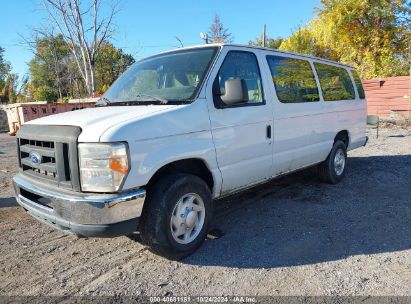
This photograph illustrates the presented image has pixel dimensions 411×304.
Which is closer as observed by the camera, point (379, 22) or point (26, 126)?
point (26, 126)

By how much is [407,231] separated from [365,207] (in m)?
0.86

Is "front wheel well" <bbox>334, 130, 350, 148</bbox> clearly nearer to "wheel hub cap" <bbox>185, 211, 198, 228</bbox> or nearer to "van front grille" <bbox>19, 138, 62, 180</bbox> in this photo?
"wheel hub cap" <bbox>185, 211, 198, 228</bbox>

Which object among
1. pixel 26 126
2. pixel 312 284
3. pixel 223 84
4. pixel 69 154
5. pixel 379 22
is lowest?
pixel 312 284

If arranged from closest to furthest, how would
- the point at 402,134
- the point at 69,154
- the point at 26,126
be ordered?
the point at 69,154 → the point at 26,126 → the point at 402,134

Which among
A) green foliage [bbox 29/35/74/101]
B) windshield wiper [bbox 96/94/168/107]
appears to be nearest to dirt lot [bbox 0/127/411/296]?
windshield wiper [bbox 96/94/168/107]

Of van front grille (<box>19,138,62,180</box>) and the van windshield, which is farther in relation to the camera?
the van windshield

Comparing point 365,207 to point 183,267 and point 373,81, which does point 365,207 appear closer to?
point 183,267

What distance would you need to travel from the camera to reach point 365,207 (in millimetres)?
4891

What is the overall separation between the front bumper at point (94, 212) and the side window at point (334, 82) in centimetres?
390

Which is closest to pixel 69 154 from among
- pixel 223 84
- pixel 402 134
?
pixel 223 84

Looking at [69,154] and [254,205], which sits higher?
[69,154]

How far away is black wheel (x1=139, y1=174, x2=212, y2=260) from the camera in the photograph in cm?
319

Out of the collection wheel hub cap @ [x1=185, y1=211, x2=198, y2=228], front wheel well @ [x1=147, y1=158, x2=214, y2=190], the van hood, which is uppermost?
the van hood

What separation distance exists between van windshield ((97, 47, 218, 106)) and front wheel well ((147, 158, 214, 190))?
2.04ft
